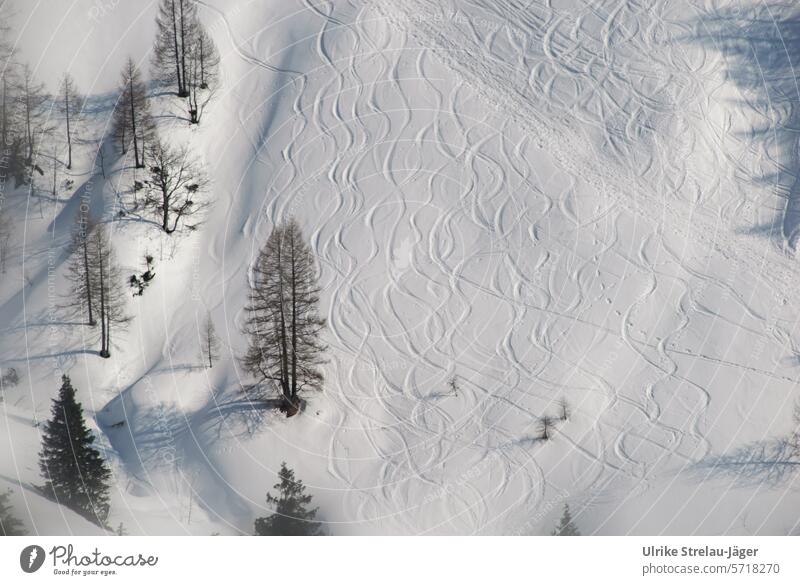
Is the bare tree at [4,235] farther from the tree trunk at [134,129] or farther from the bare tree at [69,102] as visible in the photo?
the tree trunk at [134,129]

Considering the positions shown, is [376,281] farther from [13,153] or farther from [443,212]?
[13,153]

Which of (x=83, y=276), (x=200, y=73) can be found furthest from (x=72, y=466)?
(x=200, y=73)

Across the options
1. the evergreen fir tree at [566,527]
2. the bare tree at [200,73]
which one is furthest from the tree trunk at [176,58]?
the evergreen fir tree at [566,527]

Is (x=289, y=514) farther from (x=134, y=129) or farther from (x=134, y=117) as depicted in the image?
(x=134, y=117)

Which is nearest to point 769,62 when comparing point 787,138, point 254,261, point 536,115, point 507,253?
point 787,138
